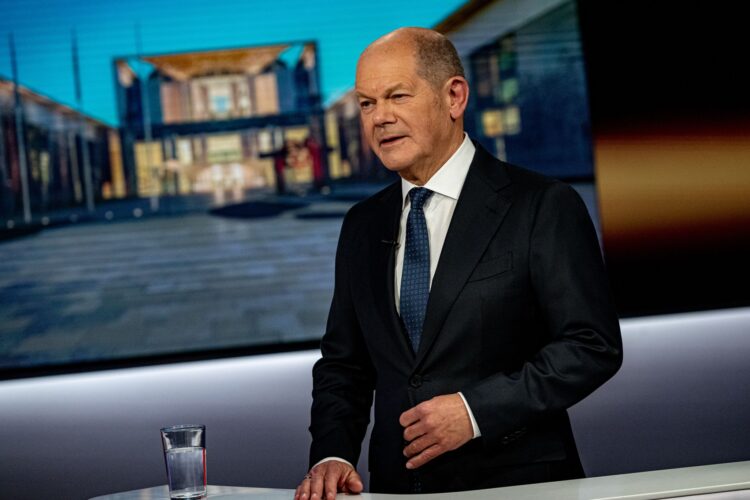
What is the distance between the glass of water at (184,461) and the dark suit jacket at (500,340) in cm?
29

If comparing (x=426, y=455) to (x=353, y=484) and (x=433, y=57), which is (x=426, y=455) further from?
(x=433, y=57)

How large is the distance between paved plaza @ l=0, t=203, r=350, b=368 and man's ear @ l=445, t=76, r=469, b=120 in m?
4.35

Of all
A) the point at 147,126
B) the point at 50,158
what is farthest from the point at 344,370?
the point at 50,158

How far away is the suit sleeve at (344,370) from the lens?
1728 millimetres

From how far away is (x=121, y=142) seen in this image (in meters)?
5.86

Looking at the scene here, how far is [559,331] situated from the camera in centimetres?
157

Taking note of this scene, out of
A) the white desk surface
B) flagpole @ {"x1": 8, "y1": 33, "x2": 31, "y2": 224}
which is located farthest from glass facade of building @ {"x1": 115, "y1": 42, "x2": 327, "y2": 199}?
the white desk surface

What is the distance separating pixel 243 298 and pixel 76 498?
214cm

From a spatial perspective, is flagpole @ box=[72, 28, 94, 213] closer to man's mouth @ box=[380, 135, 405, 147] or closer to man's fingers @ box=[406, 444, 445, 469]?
man's mouth @ box=[380, 135, 405, 147]

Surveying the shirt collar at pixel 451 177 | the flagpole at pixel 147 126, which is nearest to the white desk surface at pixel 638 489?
the shirt collar at pixel 451 177

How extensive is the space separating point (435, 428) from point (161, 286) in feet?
15.1

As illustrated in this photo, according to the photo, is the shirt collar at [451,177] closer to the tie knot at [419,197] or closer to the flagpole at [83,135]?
the tie knot at [419,197]

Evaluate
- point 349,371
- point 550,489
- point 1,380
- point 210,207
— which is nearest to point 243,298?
point 210,207

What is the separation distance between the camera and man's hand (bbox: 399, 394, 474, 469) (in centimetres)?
148
